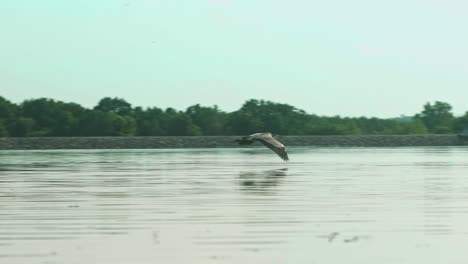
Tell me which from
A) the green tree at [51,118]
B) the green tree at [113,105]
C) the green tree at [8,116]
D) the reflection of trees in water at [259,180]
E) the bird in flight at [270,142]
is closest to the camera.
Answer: the reflection of trees in water at [259,180]

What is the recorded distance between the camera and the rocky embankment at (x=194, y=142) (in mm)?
112562

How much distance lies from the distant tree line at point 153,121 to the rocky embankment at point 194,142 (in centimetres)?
1424

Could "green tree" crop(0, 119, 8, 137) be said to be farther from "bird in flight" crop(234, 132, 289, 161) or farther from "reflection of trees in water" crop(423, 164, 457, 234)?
"reflection of trees in water" crop(423, 164, 457, 234)

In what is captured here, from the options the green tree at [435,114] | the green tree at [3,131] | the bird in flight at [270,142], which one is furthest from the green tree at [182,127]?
the bird in flight at [270,142]

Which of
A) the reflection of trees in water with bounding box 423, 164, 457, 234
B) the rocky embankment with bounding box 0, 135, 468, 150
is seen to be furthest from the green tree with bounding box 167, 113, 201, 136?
the reflection of trees in water with bounding box 423, 164, 457, 234

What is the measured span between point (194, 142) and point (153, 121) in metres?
22.7

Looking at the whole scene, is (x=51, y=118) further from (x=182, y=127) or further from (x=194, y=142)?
(x=194, y=142)

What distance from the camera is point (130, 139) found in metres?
117

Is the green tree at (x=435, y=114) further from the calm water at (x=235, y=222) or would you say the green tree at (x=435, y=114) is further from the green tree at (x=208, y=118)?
the calm water at (x=235, y=222)

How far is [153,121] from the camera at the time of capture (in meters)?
141

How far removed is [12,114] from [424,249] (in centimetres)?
12140

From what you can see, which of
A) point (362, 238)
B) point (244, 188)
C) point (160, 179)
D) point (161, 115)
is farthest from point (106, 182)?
point (161, 115)

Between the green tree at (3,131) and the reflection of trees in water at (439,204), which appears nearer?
the reflection of trees in water at (439,204)

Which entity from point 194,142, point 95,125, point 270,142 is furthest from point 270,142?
point 95,125
